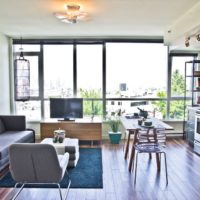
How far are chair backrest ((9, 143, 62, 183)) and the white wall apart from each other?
3.26 meters

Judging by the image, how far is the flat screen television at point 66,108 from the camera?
241 inches

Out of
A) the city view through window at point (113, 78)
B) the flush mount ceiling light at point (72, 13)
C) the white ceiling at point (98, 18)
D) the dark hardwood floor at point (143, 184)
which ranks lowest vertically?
the dark hardwood floor at point (143, 184)

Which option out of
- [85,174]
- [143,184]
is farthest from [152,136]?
[85,174]

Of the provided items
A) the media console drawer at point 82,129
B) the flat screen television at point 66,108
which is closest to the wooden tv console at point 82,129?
the media console drawer at point 82,129

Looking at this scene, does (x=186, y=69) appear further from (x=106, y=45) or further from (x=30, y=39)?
(x=30, y=39)

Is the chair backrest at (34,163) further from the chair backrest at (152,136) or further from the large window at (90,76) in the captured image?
the large window at (90,76)

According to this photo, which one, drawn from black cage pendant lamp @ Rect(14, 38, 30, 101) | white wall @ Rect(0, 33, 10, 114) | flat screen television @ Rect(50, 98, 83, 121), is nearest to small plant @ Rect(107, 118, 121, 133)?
flat screen television @ Rect(50, 98, 83, 121)

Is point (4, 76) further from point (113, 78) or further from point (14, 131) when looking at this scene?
point (113, 78)

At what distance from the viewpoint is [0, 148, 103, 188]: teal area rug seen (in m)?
3.64

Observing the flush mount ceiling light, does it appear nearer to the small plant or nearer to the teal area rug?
the teal area rug

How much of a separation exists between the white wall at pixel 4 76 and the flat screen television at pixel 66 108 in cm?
111

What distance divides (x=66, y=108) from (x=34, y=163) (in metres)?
3.28

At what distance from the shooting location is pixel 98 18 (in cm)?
458

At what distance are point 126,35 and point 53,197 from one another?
14.3ft
